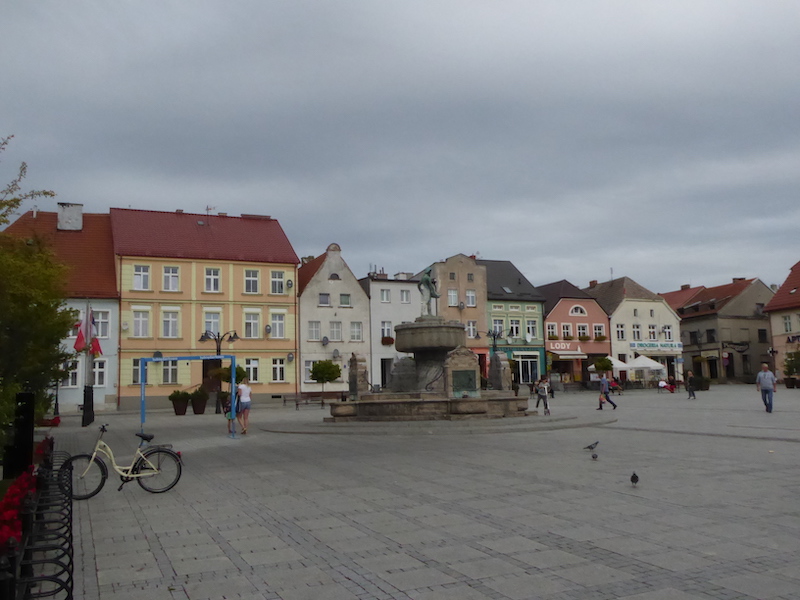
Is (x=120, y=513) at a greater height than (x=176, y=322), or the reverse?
(x=176, y=322)

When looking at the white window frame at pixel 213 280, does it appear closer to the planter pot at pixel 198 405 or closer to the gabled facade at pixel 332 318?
the gabled facade at pixel 332 318

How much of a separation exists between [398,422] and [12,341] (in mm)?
9933

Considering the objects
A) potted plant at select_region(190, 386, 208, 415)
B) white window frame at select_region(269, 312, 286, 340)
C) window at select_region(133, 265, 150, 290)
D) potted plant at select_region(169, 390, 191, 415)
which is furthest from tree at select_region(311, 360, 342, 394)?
window at select_region(133, 265, 150, 290)

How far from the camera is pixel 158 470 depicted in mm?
10523

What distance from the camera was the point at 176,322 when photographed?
4572 cm

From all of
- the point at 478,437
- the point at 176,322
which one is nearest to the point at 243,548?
the point at 478,437

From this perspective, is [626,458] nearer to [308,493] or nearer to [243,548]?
[308,493]

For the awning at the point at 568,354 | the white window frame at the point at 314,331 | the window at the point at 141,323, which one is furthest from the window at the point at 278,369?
the awning at the point at 568,354

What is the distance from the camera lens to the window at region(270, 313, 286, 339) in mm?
48438

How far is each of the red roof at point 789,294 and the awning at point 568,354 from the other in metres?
17.5

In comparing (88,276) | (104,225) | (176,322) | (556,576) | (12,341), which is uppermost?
(104,225)

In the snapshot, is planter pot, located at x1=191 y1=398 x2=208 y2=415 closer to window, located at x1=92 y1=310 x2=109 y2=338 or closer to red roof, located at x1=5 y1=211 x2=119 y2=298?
window, located at x1=92 y1=310 x2=109 y2=338

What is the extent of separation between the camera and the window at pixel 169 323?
148 ft

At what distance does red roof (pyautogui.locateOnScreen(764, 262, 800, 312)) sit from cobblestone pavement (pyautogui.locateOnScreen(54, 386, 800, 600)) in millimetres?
53555
